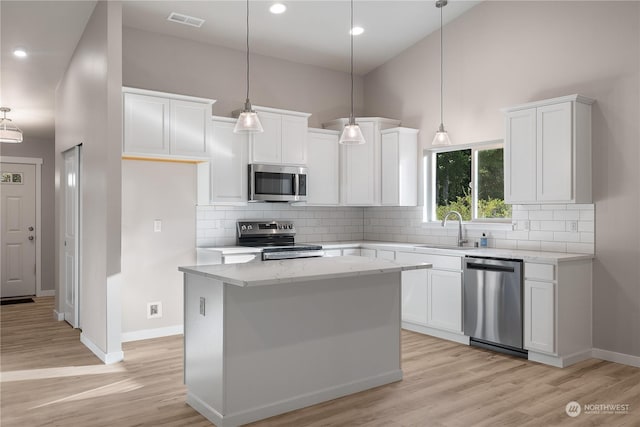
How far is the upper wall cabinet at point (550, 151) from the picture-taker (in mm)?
4402

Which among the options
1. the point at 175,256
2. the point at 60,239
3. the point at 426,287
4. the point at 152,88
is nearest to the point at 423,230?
the point at 426,287

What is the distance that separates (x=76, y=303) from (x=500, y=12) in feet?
18.5

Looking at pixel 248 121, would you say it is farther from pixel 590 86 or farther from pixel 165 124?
pixel 590 86

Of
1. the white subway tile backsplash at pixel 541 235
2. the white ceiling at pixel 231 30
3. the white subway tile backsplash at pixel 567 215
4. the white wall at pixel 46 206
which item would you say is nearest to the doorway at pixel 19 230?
the white wall at pixel 46 206

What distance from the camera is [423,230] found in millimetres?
6281

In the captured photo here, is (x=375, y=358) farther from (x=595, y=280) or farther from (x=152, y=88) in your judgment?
(x=152, y=88)

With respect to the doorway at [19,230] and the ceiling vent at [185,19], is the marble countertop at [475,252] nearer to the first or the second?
the ceiling vent at [185,19]

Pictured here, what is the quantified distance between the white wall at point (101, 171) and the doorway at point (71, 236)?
0.30m

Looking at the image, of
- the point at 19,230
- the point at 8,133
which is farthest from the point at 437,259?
the point at 19,230

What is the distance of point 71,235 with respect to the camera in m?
5.75

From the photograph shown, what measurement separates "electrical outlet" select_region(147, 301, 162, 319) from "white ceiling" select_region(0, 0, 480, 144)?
2.93 meters

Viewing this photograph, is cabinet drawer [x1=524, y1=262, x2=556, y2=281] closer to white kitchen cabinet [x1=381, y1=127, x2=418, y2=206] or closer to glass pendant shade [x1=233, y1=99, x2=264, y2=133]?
white kitchen cabinet [x1=381, y1=127, x2=418, y2=206]

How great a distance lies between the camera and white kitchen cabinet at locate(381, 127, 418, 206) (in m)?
6.15

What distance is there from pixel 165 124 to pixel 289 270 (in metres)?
2.47
